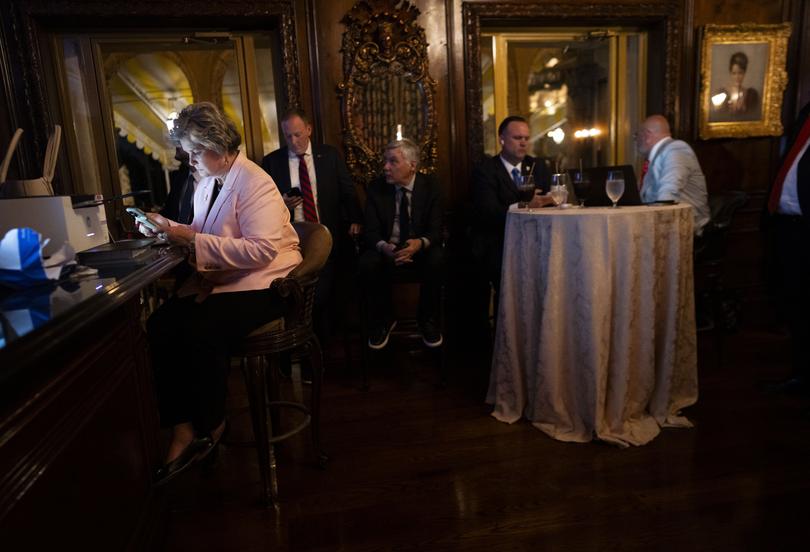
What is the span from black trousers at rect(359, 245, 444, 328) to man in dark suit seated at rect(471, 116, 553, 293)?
34 cm

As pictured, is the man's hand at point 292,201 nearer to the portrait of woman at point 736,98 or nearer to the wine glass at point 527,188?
the wine glass at point 527,188

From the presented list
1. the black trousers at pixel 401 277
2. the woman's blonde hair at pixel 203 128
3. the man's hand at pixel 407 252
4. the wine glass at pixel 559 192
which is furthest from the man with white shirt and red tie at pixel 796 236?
the woman's blonde hair at pixel 203 128

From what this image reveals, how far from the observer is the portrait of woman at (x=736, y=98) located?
3.85 meters

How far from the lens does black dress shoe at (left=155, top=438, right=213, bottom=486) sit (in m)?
1.60

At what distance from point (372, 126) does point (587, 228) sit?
1.92 metres

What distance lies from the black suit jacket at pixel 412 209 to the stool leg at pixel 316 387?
124 cm

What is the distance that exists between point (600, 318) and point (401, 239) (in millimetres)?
1449

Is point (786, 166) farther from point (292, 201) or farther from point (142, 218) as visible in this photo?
point (142, 218)

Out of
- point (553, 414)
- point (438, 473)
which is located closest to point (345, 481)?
point (438, 473)

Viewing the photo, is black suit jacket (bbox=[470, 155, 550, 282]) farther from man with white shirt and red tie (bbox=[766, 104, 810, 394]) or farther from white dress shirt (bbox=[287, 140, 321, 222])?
man with white shirt and red tie (bbox=[766, 104, 810, 394])

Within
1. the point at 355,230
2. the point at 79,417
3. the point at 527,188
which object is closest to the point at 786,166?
the point at 527,188

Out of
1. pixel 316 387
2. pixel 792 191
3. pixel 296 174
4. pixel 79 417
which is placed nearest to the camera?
pixel 79 417

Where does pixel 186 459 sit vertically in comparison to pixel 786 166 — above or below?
below

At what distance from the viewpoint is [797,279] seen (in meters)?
2.71
